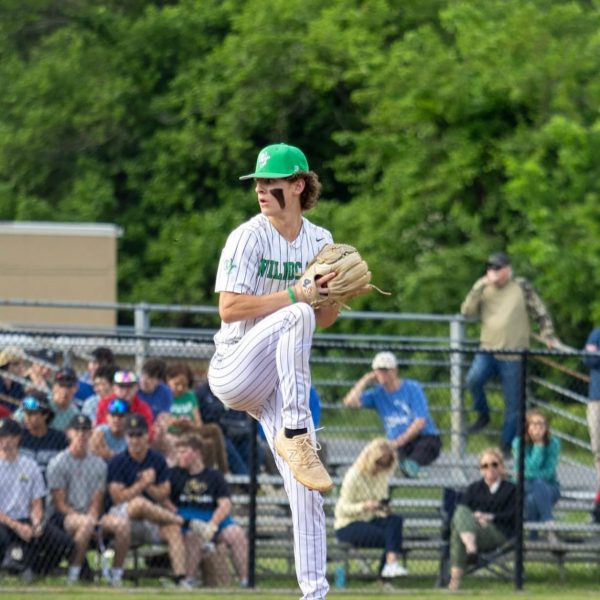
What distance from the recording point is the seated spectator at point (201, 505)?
10.5 meters

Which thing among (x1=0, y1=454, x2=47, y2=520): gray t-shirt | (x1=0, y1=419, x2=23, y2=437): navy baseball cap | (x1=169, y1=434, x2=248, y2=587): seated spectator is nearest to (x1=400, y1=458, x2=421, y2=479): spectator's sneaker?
(x1=169, y1=434, x2=248, y2=587): seated spectator

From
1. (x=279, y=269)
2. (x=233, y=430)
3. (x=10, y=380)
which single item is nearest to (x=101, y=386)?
(x=10, y=380)

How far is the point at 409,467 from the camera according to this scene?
11.1 meters

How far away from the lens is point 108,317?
A: 18.6m

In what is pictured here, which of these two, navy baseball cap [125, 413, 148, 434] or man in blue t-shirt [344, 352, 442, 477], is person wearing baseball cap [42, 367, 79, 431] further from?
man in blue t-shirt [344, 352, 442, 477]

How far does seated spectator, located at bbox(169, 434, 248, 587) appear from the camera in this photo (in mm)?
10531

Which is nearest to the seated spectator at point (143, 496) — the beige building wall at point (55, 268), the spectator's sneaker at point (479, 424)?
the spectator's sneaker at point (479, 424)

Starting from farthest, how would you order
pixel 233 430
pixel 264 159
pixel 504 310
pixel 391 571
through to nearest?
pixel 504 310 → pixel 233 430 → pixel 391 571 → pixel 264 159

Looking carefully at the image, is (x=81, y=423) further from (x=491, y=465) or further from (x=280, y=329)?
(x=280, y=329)

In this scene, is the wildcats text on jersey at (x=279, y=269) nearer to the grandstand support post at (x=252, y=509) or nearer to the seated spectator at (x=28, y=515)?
the grandstand support post at (x=252, y=509)

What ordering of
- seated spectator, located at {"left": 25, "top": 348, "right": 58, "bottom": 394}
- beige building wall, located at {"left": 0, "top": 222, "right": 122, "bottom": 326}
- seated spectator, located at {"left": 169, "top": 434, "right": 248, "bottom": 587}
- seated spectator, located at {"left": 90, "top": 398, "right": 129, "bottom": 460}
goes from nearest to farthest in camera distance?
seated spectator, located at {"left": 169, "top": 434, "right": 248, "bottom": 587}, seated spectator, located at {"left": 90, "top": 398, "right": 129, "bottom": 460}, seated spectator, located at {"left": 25, "top": 348, "right": 58, "bottom": 394}, beige building wall, located at {"left": 0, "top": 222, "right": 122, "bottom": 326}

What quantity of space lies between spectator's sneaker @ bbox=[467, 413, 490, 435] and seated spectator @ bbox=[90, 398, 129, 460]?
9.04 feet

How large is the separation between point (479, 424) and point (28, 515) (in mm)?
3639

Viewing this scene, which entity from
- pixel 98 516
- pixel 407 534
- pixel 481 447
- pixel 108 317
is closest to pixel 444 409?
pixel 481 447
